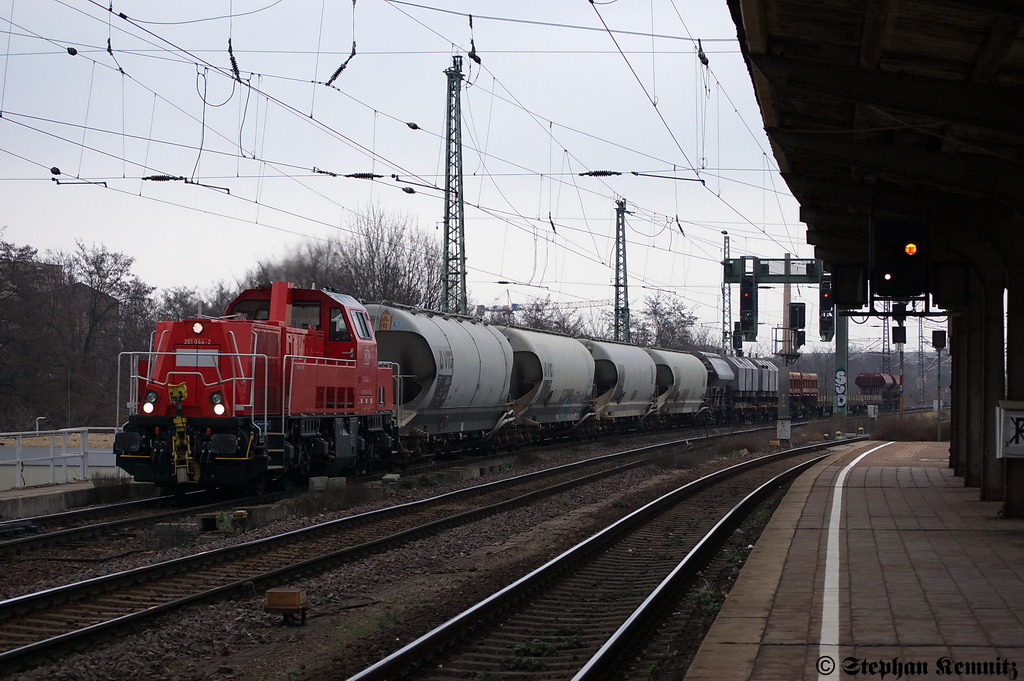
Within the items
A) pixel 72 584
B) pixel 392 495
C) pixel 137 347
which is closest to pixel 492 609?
pixel 72 584

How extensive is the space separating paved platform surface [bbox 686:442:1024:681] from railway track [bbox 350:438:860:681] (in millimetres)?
718

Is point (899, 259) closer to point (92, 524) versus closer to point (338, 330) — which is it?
point (338, 330)

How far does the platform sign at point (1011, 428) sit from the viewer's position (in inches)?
471

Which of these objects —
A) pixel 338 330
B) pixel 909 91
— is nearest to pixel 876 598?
pixel 909 91

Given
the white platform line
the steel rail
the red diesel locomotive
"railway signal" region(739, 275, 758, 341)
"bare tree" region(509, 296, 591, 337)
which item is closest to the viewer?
the white platform line

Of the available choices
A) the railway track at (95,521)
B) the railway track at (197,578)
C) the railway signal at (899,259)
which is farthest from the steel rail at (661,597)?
the railway track at (95,521)

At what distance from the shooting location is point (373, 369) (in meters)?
18.6

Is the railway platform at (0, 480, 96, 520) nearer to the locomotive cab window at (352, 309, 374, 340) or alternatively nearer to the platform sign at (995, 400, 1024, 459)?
the locomotive cab window at (352, 309, 374, 340)

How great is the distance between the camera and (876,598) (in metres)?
8.06

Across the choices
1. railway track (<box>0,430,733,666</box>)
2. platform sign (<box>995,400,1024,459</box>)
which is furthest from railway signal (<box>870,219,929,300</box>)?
railway track (<box>0,430,733,666</box>)

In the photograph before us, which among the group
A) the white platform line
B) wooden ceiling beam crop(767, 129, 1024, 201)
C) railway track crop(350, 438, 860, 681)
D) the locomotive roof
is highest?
wooden ceiling beam crop(767, 129, 1024, 201)

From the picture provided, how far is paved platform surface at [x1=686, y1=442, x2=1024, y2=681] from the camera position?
240 inches

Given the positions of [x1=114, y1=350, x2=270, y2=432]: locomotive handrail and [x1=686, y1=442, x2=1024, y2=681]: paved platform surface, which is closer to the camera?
[x1=686, y1=442, x2=1024, y2=681]: paved platform surface

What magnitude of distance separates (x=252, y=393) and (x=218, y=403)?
22.1 inches
